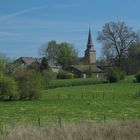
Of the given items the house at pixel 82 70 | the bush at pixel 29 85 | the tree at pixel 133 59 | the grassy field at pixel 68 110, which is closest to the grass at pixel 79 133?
the grassy field at pixel 68 110

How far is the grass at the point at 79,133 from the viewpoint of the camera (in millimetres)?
16797

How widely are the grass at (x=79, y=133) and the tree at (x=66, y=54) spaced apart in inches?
5687

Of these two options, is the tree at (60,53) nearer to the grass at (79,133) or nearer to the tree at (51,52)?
the tree at (51,52)

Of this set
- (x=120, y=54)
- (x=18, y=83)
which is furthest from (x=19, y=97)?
(x=120, y=54)

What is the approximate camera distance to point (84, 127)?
1902 centimetres

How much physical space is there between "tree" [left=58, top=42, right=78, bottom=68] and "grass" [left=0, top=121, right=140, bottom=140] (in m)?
144

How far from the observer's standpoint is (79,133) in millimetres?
17734

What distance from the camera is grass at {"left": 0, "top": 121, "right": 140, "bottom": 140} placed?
16797mm

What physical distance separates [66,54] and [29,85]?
349ft

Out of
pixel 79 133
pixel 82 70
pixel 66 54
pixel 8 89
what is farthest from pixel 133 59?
pixel 79 133

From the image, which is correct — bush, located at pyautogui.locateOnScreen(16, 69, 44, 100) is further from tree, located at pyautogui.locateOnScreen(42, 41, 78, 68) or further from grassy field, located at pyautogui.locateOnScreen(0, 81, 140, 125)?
tree, located at pyautogui.locateOnScreen(42, 41, 78, 68)

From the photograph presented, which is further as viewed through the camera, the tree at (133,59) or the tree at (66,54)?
the tree at (66,54)

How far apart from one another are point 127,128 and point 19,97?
139 feet

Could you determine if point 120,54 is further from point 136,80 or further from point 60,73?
point 136,80
